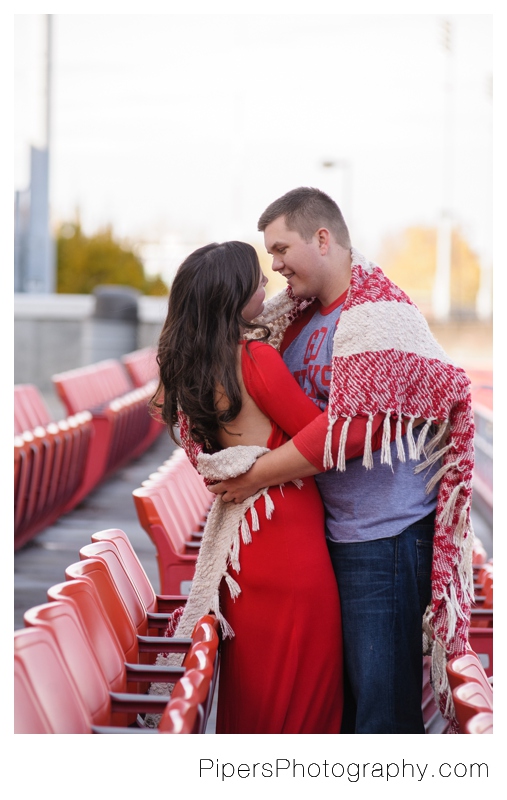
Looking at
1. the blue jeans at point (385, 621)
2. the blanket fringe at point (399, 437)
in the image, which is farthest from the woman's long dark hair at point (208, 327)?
the blue jeans at point (385, 621)

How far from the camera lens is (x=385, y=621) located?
212cm

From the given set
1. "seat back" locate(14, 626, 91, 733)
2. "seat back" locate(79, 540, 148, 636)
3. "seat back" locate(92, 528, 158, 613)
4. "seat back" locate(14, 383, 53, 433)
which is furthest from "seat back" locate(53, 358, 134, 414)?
"seat back" locate(14, 626, 91, 733)

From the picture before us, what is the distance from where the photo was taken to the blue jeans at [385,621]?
6.93 feet

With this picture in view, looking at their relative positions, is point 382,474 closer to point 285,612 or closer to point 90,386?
point 285,612

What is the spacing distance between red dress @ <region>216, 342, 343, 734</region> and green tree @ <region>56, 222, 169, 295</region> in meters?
17.0

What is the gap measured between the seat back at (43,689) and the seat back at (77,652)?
0.08ft

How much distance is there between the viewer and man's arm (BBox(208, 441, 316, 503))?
2021 millimetres

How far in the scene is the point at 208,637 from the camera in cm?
197

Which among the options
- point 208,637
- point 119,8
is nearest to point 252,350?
point 208,637

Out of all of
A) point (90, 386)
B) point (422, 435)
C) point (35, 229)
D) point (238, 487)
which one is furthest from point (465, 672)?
point (35, 229)

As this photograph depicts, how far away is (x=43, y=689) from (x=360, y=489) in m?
0.87

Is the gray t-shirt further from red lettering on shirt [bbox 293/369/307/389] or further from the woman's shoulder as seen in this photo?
the woman's shoulder

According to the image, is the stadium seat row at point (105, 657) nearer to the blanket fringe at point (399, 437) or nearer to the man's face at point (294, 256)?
the blanket fringe at point (399, 437)

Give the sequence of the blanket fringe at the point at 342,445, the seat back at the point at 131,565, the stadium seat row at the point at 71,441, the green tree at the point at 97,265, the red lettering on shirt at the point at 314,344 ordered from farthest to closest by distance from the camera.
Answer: the green tree at the point at 97,265 → the stadium seat row at the point at 71,441 → the seat back at the point at 131,565 → the red lettering on shirt at the point at 314,344 → the blanket fringe at the point at 342,445
